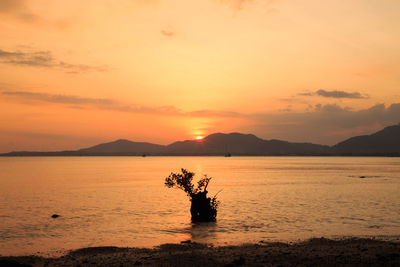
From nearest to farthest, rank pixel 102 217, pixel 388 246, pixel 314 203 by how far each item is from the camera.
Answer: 1. pixel 388 246
2. pixel 102 217
3. pixel 314 203

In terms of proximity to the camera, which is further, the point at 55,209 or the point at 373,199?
the point at 373,199

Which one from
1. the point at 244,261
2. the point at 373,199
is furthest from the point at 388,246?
the point at 373,199

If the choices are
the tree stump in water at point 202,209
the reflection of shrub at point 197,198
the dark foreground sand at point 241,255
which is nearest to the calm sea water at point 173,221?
the tree stump in water at point 202,209

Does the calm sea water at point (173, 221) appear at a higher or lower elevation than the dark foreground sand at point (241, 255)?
lower

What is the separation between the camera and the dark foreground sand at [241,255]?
22.5 meters

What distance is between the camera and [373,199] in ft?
209

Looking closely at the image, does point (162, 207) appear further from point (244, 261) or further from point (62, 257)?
point (244, 261)

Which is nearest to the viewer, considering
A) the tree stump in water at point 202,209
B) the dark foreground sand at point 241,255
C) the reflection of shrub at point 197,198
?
the dark foreground sand at point 241,255

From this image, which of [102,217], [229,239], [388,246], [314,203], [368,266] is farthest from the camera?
[314,203]

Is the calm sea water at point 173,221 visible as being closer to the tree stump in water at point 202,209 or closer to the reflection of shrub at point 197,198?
the tree stump in water at point 202,209

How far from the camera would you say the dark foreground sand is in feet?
73.7

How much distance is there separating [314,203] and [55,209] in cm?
3816

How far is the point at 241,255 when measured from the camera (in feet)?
81.4

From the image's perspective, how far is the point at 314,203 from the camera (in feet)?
195
